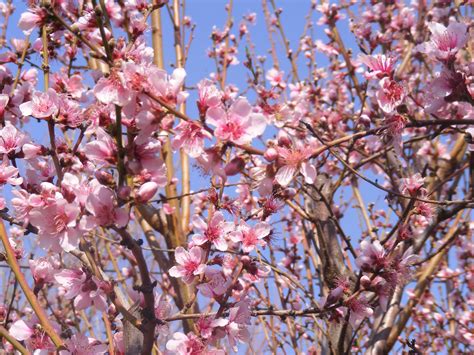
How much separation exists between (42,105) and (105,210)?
63 centimetres

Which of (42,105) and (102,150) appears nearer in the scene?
(102,150)

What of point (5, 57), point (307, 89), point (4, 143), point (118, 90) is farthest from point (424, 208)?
point (307, 89)

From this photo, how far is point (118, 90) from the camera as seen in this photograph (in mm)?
1416

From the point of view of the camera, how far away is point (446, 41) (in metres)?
1.81

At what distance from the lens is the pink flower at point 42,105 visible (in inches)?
71.9

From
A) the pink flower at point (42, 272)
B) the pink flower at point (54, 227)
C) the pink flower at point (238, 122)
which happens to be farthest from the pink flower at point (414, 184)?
the pink flower at point (42, 272)

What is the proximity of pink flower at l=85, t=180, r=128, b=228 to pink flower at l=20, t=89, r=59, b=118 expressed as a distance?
537mm

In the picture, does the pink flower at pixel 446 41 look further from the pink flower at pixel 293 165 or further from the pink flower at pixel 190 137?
the pink flower at pixel 190 137

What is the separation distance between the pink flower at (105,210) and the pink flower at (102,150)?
94mm

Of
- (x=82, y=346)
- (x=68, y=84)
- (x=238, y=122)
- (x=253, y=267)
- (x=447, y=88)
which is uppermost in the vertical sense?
(x=68, y=84)

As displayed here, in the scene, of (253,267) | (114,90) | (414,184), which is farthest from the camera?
(414,184)

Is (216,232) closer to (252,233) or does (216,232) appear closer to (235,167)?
(252,233)

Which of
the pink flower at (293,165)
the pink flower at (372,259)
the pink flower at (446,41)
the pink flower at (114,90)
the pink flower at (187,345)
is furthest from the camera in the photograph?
the pink flower at (372,259)

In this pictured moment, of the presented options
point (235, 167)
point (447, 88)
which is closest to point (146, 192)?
point (235, 167)
